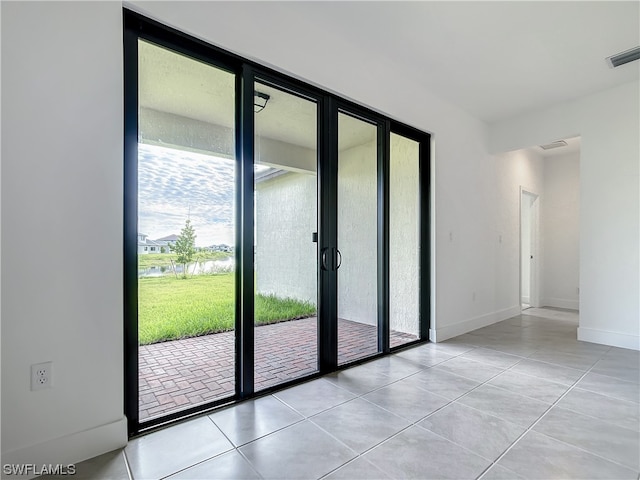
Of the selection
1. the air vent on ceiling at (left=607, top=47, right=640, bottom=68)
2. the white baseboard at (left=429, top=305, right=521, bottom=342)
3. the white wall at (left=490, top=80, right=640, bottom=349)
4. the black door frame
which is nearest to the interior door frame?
the white baseboard at (left=429, top=305, right=521, bottom=342)

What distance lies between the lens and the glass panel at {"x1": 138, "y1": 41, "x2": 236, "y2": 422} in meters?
2.00

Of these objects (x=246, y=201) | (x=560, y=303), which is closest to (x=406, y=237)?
(x=246, y=201)

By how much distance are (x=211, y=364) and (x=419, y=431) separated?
1491 millimetres

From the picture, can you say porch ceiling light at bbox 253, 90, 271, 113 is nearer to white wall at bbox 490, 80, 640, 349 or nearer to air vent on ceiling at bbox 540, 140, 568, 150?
white wall at bbox 490, 80, 640, 349

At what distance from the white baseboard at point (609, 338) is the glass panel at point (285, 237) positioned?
3.40 metres

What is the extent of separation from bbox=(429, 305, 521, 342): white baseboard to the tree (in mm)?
2867

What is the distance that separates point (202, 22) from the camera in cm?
202

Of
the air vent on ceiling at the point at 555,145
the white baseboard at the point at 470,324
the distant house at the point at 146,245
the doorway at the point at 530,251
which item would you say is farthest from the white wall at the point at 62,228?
the doorway at the point at 530,251

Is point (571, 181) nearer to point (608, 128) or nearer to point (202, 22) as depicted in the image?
point (608, 128)

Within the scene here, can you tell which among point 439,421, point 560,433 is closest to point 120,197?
point 439,421

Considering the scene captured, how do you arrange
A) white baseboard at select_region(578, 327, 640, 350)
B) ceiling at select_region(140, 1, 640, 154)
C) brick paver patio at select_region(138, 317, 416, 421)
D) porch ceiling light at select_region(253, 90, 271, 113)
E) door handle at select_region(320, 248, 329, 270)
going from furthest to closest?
white baseboard at select_region(578, 327, 640, 350)
door handle at select_region(320, 248, 329, 270)
porch ceiling light at select_region(253, 90, 271, 113)
ceiling at select_region(140, 1, 640, 154)
brick paver patio at select_region(138, 317, 416, 421)

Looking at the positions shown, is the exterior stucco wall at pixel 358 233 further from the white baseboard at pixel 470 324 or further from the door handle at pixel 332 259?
the white baseboard at pixel 470 324

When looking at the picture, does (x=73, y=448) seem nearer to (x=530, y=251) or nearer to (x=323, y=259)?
(x=323, y=259)

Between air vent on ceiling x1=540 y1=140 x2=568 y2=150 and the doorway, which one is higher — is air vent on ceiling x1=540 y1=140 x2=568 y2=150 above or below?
above
